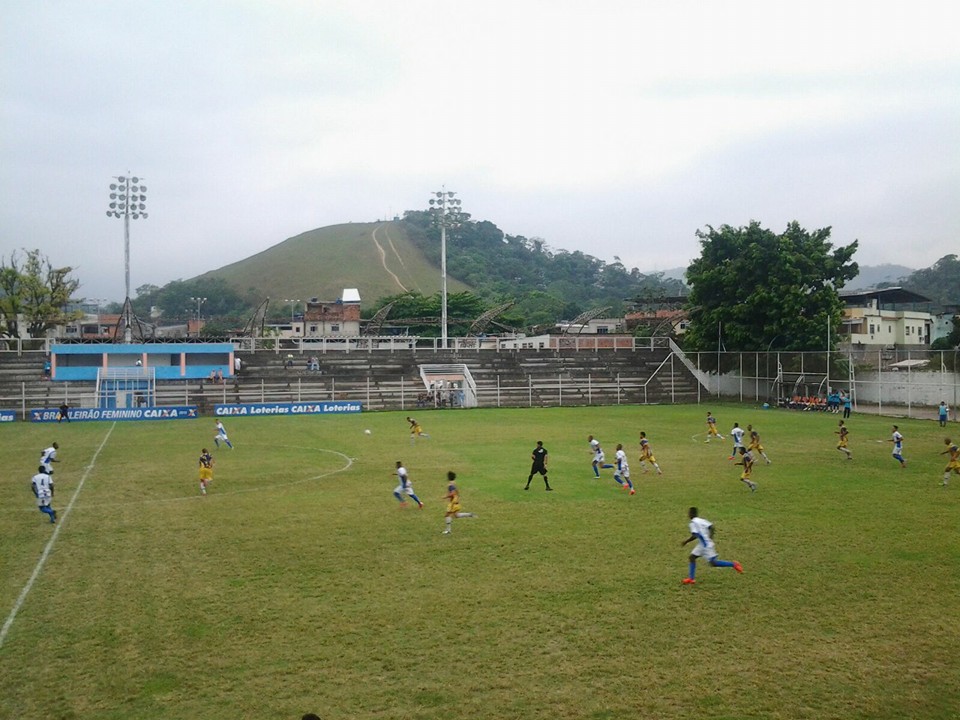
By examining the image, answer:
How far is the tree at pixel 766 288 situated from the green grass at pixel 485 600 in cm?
3188

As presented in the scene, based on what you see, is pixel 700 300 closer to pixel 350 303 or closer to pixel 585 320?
pixel 585 320

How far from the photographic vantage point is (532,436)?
1451 inches

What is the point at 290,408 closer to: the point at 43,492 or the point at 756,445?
the point at 43,492

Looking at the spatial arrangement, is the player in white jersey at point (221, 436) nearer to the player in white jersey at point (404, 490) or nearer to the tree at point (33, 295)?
the player in white jersey at point (404, 490)

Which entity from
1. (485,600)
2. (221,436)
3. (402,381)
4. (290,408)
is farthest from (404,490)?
(402,381)

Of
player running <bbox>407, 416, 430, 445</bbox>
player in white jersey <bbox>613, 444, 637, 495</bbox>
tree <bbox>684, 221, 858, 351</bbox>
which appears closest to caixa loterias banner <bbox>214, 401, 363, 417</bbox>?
player running <bbox>407, 416, 430, 445</bbox>

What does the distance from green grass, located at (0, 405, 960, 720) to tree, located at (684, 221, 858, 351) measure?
31.9m

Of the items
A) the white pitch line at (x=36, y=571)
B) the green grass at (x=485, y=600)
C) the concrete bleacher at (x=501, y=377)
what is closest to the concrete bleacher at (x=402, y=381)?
the concrete bleacher at (x=501, y=377)

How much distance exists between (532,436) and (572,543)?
20.7 meters

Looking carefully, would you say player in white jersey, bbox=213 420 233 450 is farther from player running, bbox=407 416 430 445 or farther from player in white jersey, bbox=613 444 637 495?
player in white jersey, bbox=613 444 637 495

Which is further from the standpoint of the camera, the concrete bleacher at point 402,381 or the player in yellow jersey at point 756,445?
the concrete bleacher at point 402,381

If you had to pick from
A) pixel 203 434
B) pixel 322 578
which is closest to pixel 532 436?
pixel 203 434

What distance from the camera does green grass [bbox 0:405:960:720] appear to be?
9.37 metres

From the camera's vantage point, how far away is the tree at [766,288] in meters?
55.4
